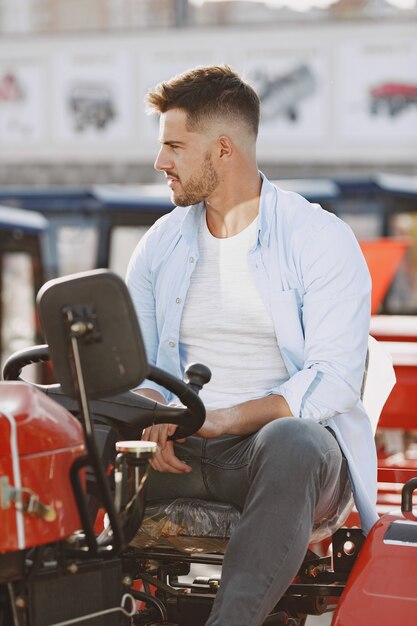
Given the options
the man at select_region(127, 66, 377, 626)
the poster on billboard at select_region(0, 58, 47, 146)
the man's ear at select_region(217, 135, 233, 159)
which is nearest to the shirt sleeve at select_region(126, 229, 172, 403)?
the man at select_region(127, 66, 377, 626)

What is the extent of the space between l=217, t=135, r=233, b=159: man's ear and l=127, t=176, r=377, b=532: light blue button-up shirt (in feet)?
0.40

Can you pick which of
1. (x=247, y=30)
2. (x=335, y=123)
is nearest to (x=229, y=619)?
(x=335, y=123)

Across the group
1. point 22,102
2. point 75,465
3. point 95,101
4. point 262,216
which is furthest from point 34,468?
point 22,102

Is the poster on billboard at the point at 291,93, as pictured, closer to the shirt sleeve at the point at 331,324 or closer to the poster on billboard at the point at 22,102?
the poster on billboard at the point at 22,102

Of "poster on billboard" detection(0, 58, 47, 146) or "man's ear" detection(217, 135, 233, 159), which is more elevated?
"man's ear" detection(217, 135, 233, 159)

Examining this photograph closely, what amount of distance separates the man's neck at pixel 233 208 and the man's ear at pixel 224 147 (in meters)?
0.08

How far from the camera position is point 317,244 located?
300 cm

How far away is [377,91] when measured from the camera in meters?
17.9

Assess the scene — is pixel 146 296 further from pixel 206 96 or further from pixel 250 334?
pixel 206 96

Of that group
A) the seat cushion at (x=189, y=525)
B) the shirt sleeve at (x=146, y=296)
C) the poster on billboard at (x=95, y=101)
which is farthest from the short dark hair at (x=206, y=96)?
the poster on billboard at (x=95, y=101)

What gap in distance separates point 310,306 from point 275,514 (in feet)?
1.98

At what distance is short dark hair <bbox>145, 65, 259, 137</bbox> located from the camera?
10.4ft

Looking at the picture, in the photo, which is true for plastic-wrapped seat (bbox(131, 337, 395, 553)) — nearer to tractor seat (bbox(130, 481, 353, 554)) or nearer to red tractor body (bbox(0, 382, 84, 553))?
tractor seat (bbox(130, 481, 353, 554))

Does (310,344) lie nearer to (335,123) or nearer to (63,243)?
(63,243)
